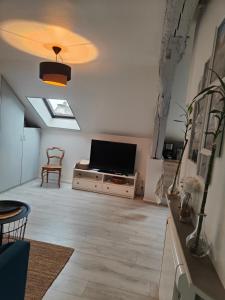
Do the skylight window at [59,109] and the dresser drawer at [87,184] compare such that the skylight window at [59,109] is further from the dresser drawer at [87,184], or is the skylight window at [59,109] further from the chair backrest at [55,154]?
the dresser drawer at [87,184]

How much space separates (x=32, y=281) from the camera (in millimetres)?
2180

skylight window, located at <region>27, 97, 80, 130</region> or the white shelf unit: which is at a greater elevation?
skylight window, located at <region>27, 97, 80, 130</region>

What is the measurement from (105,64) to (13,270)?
115 inches

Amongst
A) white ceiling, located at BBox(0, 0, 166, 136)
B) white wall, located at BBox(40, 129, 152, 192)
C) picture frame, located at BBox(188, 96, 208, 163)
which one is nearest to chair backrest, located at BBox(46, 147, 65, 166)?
white wall, located at BBox(40, 129, 152, 192)

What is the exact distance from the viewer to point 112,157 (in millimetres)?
5277

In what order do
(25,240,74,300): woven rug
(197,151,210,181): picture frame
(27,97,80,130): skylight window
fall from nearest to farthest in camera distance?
(197,151,210,181): picture frame
(25,240,74,300): woven rug
(27,97,80,130): skylight window

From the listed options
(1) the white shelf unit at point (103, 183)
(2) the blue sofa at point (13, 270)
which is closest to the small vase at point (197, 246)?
(2) the blue sofa at point (13, 270)

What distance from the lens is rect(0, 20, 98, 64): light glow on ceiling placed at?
2529 mm

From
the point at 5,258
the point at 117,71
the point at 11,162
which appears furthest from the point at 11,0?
the point at 11,162

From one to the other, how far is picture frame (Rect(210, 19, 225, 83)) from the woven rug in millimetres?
2209

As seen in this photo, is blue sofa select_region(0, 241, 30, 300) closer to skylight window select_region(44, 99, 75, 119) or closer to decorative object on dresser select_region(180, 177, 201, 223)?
decorative object on dresser select_region(180, 177, 201, 223)

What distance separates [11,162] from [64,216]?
1898 mm

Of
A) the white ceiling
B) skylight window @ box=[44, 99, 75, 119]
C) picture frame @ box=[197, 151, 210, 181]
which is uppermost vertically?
the white ceiling

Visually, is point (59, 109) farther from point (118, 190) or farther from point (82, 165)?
point (118, 190)
